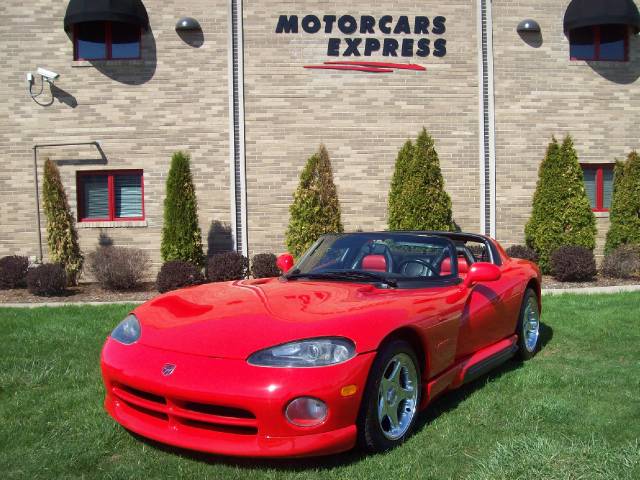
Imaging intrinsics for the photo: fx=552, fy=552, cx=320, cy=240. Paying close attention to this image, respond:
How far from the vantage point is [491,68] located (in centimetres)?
1159

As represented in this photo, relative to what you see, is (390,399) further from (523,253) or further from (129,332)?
(523,253)

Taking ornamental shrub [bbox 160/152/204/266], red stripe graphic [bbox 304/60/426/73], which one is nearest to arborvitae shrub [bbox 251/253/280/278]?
ornamental shrub [bbox 160/152/204/266]

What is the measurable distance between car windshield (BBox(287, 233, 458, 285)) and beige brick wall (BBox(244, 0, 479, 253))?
22.9 feet

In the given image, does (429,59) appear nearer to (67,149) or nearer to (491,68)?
(491,68)

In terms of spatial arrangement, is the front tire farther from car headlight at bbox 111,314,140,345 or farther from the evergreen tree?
the evergreen tree

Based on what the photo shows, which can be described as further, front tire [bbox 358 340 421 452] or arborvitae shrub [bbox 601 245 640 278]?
arborvitae shrub [bbox 601 245 640 278]

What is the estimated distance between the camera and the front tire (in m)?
2.90

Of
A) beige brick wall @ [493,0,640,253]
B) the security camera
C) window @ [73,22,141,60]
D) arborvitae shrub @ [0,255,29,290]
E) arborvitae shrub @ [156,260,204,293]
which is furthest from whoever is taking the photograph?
beige brick wall @ [493,0,640,253]

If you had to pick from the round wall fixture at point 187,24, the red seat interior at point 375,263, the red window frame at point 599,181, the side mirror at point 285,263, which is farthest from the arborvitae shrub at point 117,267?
the red window frame at point 599,181

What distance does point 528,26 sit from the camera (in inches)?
455

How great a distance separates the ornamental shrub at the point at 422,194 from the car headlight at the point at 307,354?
7.77 m

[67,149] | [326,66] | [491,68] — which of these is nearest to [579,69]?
[491,68]

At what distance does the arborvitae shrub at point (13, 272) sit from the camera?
9.94 metres

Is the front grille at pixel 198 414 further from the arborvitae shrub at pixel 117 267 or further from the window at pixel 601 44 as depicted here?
the window at pixel 601 44
